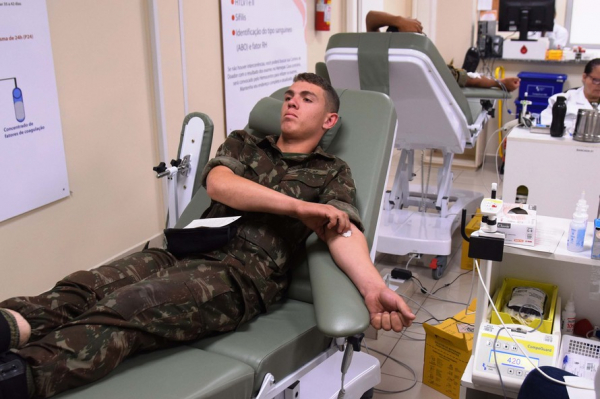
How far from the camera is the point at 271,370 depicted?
1.47 m

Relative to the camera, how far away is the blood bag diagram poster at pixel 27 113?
2.22 meters

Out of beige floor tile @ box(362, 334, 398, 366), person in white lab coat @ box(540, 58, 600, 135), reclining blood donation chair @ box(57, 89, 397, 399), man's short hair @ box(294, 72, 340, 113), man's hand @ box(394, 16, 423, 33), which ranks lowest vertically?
beige floor tile @ box(362, 334, 398, 366)

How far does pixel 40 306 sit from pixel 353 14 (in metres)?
3.93

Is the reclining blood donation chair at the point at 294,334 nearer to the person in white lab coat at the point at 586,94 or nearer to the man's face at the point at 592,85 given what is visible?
the person in white lab coat at the point at 586,94

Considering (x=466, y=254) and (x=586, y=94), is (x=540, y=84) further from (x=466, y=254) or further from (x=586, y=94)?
(x=466, y=254)

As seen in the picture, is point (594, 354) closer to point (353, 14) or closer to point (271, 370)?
point (271, 370)

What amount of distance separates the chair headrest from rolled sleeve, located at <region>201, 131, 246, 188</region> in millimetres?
121

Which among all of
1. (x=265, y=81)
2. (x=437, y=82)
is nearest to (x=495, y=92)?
(x=437, y=82)

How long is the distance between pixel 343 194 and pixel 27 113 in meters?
1.31

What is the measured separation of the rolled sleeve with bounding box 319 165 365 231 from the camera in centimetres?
173

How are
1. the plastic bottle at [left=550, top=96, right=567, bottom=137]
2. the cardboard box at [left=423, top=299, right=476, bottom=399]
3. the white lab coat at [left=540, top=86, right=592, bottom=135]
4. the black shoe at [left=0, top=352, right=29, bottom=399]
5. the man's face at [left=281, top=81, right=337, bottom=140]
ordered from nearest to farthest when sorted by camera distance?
the black shoe at [left=0, top=352, right=29, bottom=399] → the man's face at [left=281, top=81, right=337, bottom=140] → the cardboard box at [left=423, top=299, right=476, bottom=399] → the plastic bottle at [left=550, top=96, right=567, bottom=137] → the white lab coat at [left=540, top=86, right=592, bottom=135]

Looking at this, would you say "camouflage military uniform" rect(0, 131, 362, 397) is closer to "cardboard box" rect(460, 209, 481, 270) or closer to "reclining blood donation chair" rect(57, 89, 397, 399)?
"reclining blood donation chair" rect(57, 89, 397, 399)

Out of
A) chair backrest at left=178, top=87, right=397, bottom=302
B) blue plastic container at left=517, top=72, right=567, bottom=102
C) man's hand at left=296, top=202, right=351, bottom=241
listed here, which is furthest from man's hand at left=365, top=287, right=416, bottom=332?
blue plastic container at left=517, top=72, right=567, bottom=102

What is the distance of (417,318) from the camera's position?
268cm
